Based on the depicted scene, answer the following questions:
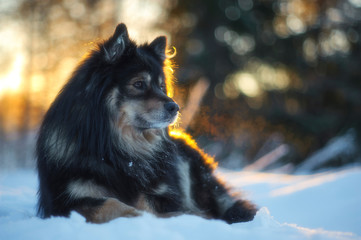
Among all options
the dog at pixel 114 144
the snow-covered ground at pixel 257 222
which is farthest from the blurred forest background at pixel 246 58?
the dog at pixel 114 144

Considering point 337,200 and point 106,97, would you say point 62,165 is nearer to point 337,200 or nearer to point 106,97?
point 106,97

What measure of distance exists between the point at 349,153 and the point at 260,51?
15.2 ft

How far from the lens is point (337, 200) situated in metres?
3.32

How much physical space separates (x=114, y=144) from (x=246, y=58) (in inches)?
368

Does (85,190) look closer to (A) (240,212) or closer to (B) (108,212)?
(B) (108,212)

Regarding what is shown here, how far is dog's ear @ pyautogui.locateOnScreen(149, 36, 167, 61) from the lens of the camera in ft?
10.9

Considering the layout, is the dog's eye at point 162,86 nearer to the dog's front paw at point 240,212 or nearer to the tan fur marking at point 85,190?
the tan fur marking at point 85,190

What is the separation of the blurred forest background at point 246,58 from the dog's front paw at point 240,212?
729cm

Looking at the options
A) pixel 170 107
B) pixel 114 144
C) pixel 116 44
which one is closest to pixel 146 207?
pixel 114 144

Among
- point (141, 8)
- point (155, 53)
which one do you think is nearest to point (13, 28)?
point (141, 8)

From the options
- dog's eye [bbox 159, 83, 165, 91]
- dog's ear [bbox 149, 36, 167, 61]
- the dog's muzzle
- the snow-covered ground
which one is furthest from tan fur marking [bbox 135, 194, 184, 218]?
dog's ear [bbox 149, 36, 167, 61]

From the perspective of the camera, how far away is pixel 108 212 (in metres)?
2.17

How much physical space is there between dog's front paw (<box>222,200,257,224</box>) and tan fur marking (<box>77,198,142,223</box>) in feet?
3.95

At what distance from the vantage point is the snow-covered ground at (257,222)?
1765 mm
